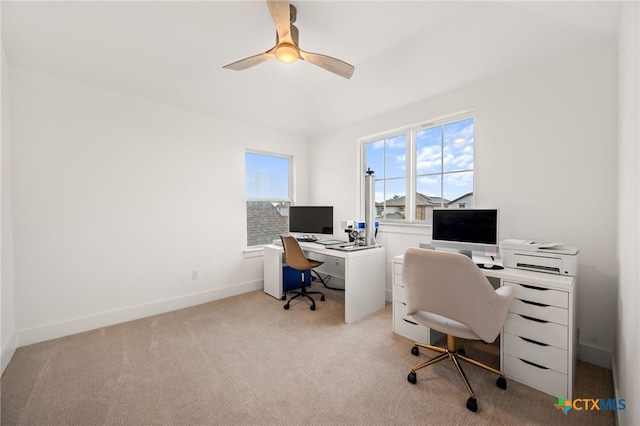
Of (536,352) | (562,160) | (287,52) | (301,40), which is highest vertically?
(301,40)

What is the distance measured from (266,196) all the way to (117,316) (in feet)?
7.72

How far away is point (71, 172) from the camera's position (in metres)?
2.59

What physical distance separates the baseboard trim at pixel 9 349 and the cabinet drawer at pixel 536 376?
374cm

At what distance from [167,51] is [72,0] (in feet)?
2.25

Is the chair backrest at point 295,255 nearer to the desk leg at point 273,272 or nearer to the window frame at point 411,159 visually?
the desk leg at point 273,272

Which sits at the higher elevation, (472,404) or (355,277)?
(355,277)

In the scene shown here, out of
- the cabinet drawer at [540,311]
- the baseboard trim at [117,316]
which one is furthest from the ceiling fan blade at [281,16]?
the baseboard trim at [117,316]

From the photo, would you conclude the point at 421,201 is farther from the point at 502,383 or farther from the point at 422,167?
the point at 502,383

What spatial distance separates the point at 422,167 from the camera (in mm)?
3195

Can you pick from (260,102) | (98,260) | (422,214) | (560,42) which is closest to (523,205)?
(422,214)

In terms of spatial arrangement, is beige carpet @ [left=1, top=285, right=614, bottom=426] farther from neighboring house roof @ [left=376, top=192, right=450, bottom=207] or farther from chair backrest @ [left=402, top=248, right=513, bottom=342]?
neighboring house roof @ [left=376, top=192, right=450, bottom=207]

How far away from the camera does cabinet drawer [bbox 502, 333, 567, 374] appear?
1655mm

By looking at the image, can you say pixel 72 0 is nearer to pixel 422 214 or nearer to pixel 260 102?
pixel 260 102

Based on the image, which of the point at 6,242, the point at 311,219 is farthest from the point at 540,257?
the point at 6,242
